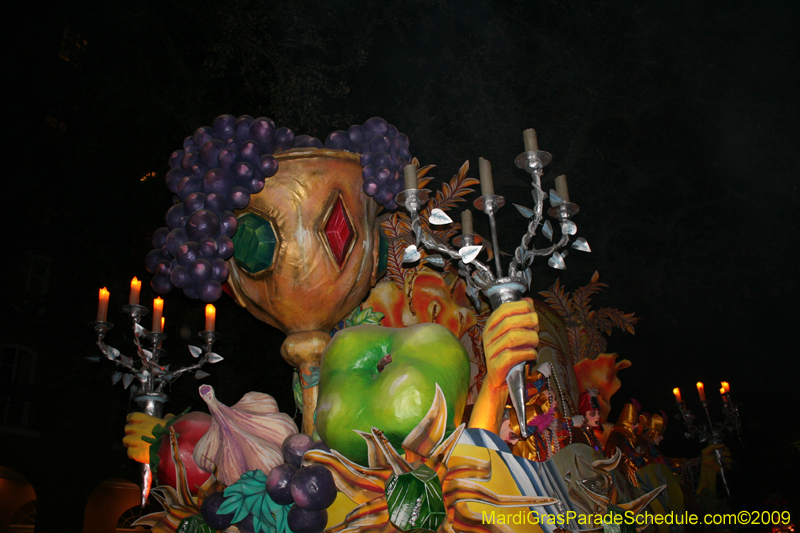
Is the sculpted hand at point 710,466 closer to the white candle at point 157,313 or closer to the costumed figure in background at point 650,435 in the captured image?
the costumed figure in background at point 650,435

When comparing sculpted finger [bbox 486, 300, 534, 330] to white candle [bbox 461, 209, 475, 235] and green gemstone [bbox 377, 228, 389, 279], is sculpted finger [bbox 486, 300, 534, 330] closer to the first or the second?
white candle [bbox 461, 209, 475, 235]

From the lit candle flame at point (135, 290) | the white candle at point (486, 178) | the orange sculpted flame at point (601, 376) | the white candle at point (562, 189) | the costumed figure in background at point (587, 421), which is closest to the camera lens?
the white candle at point (486, 178)

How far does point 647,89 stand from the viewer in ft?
15.5

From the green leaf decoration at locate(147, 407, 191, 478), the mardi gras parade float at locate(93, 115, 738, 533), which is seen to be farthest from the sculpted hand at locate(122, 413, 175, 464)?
the green leaf decoration at locate(147, 407, 191, 478)

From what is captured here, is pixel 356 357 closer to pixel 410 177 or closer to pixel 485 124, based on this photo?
pixel 410 177

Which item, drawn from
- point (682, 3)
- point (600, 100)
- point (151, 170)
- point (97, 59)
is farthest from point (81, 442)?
point (682, 3)

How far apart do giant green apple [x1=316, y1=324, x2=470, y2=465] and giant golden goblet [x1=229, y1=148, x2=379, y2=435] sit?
410mm

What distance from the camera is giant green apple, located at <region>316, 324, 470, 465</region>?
1848 mm

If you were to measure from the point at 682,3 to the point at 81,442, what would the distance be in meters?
12.9

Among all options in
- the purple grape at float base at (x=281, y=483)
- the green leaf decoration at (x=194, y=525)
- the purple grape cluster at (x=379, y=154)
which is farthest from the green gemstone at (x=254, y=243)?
the green leaf decoration at (x=194, y=525)

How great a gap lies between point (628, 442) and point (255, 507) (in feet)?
12.8

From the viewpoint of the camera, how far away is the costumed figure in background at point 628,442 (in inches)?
183

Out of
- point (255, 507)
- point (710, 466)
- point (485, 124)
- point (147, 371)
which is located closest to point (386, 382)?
point (255, 507)

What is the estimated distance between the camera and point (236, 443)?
6.98ft
